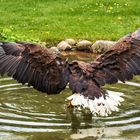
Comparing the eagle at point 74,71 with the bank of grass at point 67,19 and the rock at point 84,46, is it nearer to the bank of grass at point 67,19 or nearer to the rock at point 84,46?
the rock at point 84,46

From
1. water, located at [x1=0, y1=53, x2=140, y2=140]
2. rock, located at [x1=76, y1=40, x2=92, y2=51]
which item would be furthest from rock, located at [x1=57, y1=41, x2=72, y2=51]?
water, located at [x1=0, y1=53, x2=140, y2=140]

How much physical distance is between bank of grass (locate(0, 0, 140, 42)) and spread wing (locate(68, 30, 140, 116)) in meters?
6.19

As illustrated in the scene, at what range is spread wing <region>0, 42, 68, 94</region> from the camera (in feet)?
31.0

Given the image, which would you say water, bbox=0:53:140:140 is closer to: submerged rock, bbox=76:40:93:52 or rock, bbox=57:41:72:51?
rock, bbox=57:41:72:51

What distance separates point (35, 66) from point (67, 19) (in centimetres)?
920

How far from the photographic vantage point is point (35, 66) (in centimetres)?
948

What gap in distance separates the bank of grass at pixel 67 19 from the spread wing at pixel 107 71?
20.3 ft

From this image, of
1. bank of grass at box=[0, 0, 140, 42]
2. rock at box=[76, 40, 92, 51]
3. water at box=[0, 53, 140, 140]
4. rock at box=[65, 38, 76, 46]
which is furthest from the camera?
bank of grass at box=[0, 0, 140, 42]

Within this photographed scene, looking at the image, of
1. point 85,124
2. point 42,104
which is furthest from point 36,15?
point 85,124

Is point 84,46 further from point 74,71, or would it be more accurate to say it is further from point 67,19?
point 74,71

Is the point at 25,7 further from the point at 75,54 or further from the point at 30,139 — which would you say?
the point at 30,139

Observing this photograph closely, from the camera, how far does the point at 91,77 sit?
968cm

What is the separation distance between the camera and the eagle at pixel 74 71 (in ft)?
30.7

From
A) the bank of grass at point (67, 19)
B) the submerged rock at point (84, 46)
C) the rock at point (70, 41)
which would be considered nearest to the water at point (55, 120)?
the submerged rock at point (84, 46)
